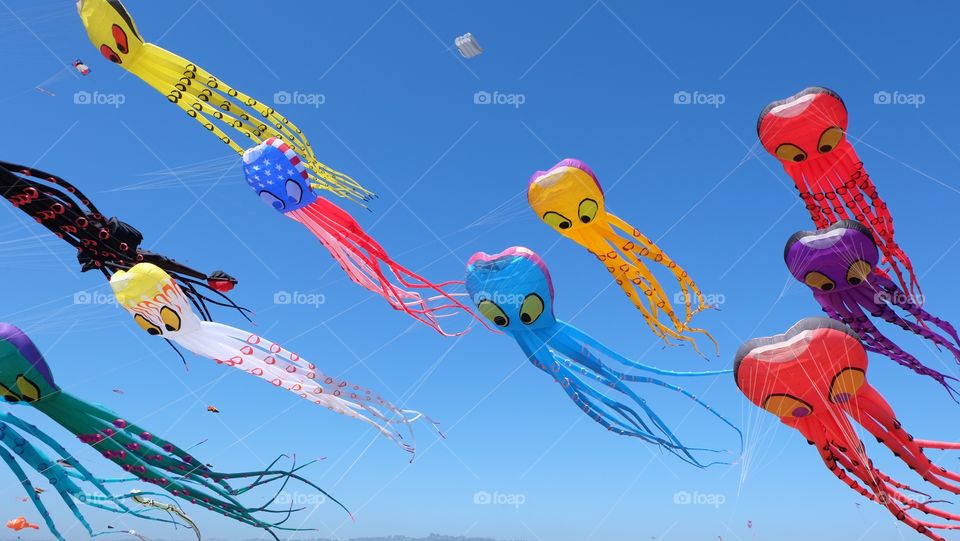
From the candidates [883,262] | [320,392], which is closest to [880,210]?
[883,262]

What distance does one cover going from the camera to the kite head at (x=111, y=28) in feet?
41.0

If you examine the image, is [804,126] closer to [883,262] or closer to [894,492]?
[883,262]

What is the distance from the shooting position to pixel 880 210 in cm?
1216

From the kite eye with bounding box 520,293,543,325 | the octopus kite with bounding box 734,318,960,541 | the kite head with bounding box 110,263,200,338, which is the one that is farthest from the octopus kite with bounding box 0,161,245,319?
the octopus kite with bounding box 734,318,960,541

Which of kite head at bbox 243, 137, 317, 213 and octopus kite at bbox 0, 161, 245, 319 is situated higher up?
kite head at bbox 243, 137, 317, 213

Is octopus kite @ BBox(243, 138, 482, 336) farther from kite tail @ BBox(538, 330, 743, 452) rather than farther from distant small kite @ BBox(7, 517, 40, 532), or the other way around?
distant small kite @ BBox(7, 517, 40, 532)

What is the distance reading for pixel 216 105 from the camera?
12633 mm

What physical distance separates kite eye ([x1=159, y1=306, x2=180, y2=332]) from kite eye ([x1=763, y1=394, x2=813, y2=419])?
9047 mm

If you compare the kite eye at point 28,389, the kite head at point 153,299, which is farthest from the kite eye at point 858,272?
the kite eye at point 28,389

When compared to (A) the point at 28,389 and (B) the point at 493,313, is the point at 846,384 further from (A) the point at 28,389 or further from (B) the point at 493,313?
(A) the point at 28,389

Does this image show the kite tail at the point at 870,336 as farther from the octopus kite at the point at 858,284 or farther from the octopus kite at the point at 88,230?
the octopus kite at the point at 88,230

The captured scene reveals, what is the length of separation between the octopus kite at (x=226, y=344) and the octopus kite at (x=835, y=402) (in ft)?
17.8

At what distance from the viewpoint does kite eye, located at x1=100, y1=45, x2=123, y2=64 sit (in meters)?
12.6

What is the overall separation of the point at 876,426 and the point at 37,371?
41.2 ft
